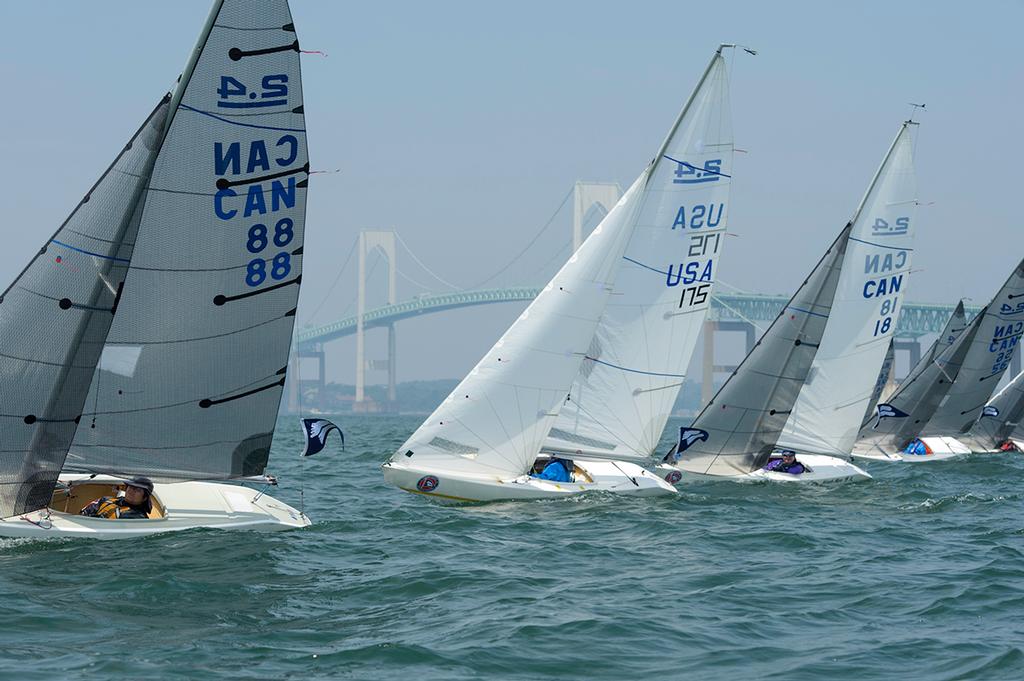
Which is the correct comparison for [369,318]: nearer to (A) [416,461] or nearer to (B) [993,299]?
(B) [993,299]

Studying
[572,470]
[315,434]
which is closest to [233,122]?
[315,434]

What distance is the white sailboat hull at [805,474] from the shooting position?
1435 centimetres

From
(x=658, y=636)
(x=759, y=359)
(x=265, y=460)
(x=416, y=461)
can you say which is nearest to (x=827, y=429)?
(x=759, y=359)

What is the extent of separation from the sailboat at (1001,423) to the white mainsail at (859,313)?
7.59 m

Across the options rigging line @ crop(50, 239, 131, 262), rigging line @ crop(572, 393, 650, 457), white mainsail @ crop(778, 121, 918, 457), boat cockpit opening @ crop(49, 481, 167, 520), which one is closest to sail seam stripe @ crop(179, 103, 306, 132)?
rigging line @ crop(50, 239, 131, 262)

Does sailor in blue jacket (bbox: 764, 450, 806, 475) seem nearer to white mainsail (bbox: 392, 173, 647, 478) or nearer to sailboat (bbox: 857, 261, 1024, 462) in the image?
white mainsail (bbox: 392, 173, 647, 478)

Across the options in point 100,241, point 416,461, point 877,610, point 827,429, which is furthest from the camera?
point 827,429

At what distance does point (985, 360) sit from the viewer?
72.2ft

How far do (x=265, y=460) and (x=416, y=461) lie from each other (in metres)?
2.67

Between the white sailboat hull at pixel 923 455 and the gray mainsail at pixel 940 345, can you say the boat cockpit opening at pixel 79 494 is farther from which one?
the gray mainsail at pixel 940 345

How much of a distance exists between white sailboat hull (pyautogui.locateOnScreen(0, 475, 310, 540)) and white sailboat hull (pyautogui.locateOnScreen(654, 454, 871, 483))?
5.82 metres

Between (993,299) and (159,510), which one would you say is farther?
(993,299)

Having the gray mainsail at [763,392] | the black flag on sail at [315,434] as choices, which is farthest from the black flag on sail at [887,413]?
the black flag on sail at [315,434]

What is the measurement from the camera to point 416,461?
11758 millimetres
